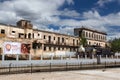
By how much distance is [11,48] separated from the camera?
146 ft

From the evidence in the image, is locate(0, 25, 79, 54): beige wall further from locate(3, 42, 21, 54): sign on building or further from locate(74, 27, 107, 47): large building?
locate(3, 42, 21, 54): sign on building

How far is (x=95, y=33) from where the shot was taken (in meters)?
108

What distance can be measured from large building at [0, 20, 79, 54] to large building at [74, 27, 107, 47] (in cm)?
843

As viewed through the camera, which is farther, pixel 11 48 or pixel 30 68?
pixel 11 48

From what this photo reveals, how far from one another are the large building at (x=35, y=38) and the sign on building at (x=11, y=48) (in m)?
6.98

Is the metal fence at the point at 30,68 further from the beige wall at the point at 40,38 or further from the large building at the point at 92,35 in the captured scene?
the large building at the point at 92,35

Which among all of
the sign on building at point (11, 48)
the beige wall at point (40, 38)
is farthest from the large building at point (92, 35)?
the sign on building at point (11, 48)

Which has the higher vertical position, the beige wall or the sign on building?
the beige wall

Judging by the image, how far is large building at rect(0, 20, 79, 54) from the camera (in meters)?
57.7

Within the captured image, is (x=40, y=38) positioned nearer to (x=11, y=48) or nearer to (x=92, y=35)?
(x=11, y=48)

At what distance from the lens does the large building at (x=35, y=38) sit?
57.7 metres

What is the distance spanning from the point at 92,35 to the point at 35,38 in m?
44.7

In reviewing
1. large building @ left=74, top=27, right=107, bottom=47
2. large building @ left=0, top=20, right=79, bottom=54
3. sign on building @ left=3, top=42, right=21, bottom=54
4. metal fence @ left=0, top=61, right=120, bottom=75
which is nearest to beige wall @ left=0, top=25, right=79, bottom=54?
large building @ left=0, top=20, right=79, bottom=54

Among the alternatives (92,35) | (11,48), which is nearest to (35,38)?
(11,48)
